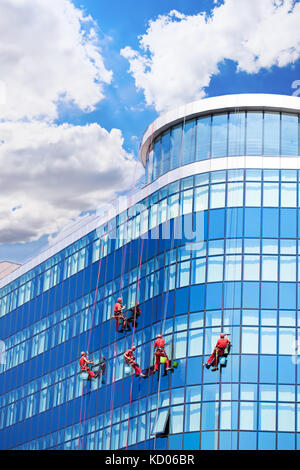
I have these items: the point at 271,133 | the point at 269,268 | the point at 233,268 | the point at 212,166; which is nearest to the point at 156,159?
the point at 212,166

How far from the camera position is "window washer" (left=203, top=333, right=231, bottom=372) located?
64375mm

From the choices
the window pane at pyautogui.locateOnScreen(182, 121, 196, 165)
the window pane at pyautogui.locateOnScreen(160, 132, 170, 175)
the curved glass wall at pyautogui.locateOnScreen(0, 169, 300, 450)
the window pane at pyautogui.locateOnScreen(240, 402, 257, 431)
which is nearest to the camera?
the window pane at pyautogui.locateOnScreen(240, 402, 257, 431)

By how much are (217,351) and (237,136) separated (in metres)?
16.2

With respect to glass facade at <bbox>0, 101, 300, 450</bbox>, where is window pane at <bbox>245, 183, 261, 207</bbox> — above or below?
above

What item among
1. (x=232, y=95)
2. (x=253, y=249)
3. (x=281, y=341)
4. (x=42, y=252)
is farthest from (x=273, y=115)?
(x=42, y=252)

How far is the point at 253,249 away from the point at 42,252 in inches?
1134

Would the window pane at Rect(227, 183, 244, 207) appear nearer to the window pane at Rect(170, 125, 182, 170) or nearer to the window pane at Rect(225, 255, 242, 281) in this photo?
the window pane at Rect(225, 255, 242, 281)

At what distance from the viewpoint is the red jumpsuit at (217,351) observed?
64.4 metres

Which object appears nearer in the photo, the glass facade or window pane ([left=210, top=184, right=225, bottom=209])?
the glass facade

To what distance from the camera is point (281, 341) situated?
66812 mm

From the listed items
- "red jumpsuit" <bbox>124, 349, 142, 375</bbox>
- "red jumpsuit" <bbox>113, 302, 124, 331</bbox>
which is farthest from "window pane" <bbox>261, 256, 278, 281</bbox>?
"red jumpsuit" <bbox>113, 302, 124, 331</bbox>

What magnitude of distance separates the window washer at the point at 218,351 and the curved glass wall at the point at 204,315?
0.90 metres

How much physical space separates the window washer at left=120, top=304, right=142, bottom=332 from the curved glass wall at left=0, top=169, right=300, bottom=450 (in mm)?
712

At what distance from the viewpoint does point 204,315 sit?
223ft
